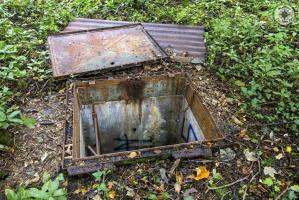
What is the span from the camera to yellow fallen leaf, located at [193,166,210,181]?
7.07 ft

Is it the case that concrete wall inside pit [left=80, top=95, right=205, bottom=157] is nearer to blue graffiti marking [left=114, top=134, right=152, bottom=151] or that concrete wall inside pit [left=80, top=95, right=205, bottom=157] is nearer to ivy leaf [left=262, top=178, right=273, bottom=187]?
blue graffiti marking [left=114, top=134, right=152, bottom=151]

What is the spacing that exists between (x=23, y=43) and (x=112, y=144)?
5.41 feet

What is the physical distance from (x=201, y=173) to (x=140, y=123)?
56.4 inches

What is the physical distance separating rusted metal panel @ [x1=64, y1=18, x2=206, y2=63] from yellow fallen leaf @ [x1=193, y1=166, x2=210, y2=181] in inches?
59.1

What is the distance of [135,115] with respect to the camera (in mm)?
3371

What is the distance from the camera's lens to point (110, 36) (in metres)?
3.69

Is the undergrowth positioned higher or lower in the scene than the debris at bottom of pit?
higher

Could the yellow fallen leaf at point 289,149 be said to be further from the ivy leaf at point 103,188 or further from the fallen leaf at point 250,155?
the ivy leaf at point 103,188

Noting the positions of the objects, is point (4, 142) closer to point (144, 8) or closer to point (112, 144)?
point (112, 144)

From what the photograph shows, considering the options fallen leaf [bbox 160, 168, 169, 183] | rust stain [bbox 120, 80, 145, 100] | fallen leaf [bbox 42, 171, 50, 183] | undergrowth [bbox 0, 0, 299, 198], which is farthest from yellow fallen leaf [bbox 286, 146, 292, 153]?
fallen leaf [bbox 42, 171, 50, 183]

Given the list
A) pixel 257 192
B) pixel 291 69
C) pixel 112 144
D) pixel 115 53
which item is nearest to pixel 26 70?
pixel 115 53

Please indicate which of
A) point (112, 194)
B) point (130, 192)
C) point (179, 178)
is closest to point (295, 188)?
point (179, 178)

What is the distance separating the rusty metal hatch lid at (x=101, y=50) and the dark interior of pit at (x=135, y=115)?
10.5 inches

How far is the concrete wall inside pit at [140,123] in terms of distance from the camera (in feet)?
10.5
